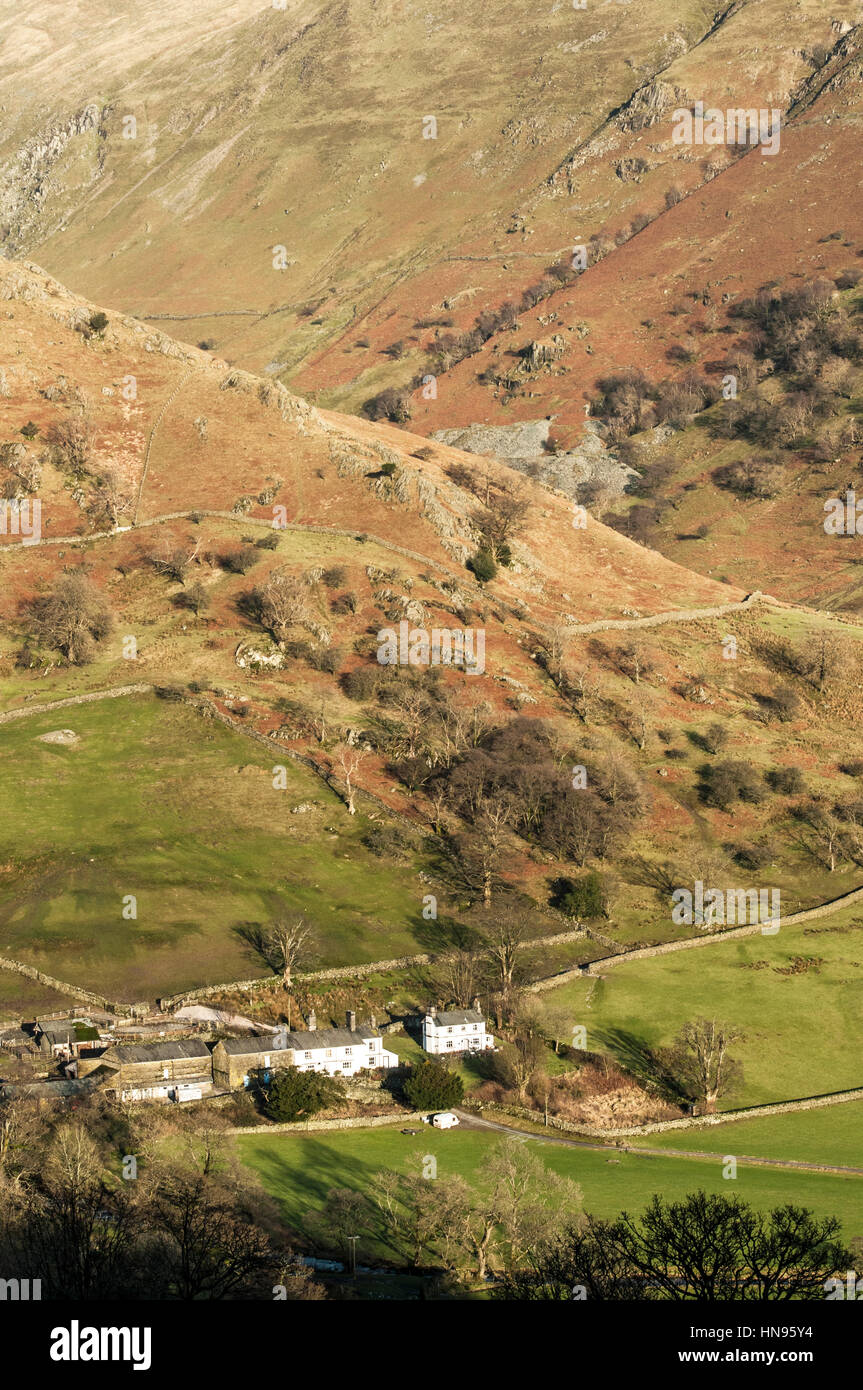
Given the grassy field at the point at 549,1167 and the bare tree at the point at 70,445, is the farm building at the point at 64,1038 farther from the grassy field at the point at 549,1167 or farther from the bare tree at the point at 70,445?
the bare tree at the point at 70,445

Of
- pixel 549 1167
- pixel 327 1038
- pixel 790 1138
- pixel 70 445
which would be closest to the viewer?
pixel 549 1167

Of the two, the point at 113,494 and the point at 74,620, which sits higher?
the point at 113,494

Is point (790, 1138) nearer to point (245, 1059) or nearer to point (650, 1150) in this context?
point (650, 1150)

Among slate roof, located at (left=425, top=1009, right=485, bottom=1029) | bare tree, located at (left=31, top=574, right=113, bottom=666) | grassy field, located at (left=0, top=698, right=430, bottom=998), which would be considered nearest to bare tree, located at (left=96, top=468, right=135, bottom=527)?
bare tree, located at (left=31, top=574, right=113, bottom=666)

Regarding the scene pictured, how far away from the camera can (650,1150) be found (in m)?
58.1

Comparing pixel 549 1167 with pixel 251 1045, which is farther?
pixel 251 1045

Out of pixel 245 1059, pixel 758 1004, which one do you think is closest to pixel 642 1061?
pixel 758 1004

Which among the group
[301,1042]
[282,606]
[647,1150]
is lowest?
[647,1150]

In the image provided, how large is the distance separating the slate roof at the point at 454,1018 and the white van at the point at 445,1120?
669 cm

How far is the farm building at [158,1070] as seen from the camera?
56.4 meters

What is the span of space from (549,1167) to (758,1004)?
74.1 ft

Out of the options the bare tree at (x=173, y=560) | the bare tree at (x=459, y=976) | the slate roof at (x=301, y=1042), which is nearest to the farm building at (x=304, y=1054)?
the slate roof at (x=301, y=1042)

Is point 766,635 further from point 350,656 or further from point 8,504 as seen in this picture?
point 8,504
